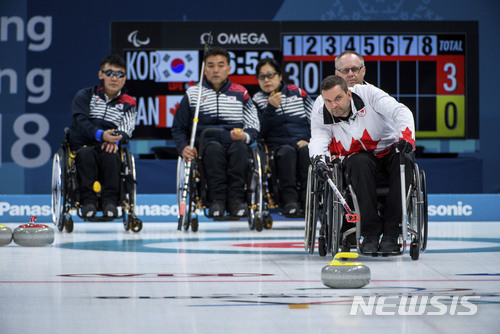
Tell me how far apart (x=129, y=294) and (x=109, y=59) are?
321 centimetres

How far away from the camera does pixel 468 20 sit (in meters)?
7.70

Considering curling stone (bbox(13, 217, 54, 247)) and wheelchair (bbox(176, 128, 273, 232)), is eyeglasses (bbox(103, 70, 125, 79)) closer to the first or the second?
wheelchair (bbox(176, 128, 273, 232))

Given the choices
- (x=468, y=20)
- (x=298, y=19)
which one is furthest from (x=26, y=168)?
(x=468, y=20)

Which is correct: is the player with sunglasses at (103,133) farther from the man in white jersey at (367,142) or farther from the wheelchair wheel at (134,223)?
the man in white jersey at (367,142)

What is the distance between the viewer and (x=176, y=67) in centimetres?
732

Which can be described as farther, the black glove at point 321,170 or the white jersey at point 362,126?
the white jersey at point 362,126

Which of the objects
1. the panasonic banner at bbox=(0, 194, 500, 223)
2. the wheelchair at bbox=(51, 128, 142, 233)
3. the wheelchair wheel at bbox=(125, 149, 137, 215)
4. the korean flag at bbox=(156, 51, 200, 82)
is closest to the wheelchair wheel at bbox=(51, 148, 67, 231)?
the wheelchair at bbox=(51, 128, 142, 233)

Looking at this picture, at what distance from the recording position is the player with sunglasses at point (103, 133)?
5.08m

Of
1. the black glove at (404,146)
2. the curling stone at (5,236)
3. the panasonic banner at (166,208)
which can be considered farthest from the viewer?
the panasonic banner at (166,208)

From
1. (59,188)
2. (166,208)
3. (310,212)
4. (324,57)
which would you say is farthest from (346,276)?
(324,57)

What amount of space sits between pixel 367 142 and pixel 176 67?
4072 mm

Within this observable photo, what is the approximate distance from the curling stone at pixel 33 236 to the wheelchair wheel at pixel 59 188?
0.84m

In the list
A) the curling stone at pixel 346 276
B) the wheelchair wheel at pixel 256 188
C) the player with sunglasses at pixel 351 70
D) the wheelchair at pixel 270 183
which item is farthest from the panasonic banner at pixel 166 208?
the curling stone at pixel 346 276

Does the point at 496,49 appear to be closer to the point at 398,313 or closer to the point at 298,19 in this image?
the point at 298,19
